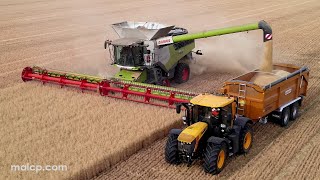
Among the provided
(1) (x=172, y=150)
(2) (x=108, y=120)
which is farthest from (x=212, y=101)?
(2) (x=108, y=120)

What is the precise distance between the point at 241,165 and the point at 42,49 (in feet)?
46.3

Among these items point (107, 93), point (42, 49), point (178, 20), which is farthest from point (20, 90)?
point (178, 20)

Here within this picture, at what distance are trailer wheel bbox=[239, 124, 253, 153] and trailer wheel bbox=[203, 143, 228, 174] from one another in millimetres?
723

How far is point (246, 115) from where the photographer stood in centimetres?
914

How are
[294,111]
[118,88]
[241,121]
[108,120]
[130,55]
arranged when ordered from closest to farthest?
[241,121] → [108,120] → [294,111] → [118,88] → [130,55]

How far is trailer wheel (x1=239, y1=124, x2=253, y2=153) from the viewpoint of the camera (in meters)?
8.24

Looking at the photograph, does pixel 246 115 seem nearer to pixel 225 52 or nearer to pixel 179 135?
pixel 179 135

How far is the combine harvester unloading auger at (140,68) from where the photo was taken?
1130 centimetres

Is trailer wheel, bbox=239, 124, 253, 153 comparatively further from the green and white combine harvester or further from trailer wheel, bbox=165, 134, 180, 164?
the green and white combine harvester

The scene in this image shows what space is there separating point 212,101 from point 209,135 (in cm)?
70

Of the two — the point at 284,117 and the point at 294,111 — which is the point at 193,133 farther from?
the point at 294,111

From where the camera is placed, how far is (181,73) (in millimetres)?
→ 13758

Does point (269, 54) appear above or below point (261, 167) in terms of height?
above

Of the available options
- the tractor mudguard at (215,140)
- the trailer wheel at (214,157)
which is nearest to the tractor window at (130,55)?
the tractor mudguard at (215,140)
